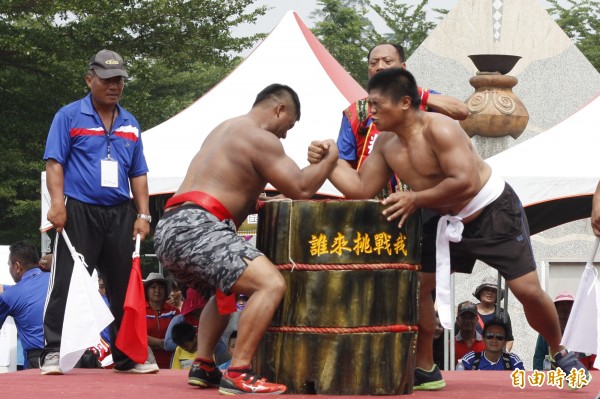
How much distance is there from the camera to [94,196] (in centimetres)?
636

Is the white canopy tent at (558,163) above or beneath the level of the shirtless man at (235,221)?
above

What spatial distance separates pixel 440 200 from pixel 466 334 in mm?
4501

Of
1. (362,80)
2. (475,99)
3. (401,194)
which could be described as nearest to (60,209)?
(401,194)

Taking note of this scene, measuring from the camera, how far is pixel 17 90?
1861 cm

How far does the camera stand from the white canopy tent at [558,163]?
27.0 ft

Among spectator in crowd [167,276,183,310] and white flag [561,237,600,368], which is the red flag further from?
spectator in crowd [167,276,183,310]

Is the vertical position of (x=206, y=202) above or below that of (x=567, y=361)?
above

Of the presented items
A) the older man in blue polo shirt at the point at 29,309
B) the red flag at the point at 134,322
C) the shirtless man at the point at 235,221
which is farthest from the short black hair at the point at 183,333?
the shirtless man at the point at 235,221

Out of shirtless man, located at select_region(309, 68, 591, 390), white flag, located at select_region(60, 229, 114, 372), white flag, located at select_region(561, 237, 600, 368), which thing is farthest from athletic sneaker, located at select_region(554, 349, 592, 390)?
white flag, located at select_region(60, 229, 114, 372)

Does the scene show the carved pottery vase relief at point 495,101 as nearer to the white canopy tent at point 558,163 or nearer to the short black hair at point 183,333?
the white canopy tent at point 558,163

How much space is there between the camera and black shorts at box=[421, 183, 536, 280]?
5520 mm

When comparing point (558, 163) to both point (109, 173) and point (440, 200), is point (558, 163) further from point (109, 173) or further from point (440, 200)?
point (109, 173)

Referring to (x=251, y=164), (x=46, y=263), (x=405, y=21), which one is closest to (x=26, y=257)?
(x=46, y=263)

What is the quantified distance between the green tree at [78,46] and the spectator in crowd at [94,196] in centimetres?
1084
